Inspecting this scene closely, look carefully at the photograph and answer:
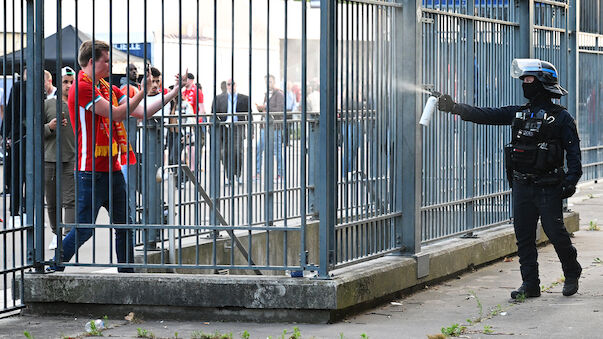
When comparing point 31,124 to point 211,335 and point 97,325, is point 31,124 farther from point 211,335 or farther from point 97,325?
point 211,335

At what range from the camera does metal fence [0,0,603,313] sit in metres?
7.60

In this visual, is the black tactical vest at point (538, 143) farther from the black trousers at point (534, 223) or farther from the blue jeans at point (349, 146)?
the blue jeans at point (349, 146)

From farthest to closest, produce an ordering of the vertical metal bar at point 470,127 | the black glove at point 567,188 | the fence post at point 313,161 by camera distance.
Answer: the fence post at point 313,161
the vertical metal bar at point 470,127
the black glove at point 567,188

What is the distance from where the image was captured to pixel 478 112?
28.0 ft

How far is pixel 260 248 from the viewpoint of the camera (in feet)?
32.7

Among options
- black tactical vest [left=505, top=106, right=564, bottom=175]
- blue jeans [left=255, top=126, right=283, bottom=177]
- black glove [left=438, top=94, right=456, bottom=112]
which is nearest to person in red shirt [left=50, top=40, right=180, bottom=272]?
blue jeans [left=255, top=126, right=283, bottom=177]

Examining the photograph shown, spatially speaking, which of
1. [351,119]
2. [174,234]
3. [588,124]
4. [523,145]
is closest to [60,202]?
[174,234]

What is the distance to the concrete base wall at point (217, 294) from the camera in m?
7.28

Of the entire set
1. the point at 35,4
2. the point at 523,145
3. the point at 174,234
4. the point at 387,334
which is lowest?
the point at 387,334

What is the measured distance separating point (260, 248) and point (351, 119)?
2433 millimetres

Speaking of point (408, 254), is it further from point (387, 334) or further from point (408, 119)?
point (387, 334)

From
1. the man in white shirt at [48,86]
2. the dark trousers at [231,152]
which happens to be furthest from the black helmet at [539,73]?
the man in white shirt at [48,86]

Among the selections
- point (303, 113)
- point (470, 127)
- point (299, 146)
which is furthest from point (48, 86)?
point (470, 127)

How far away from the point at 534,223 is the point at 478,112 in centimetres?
92
